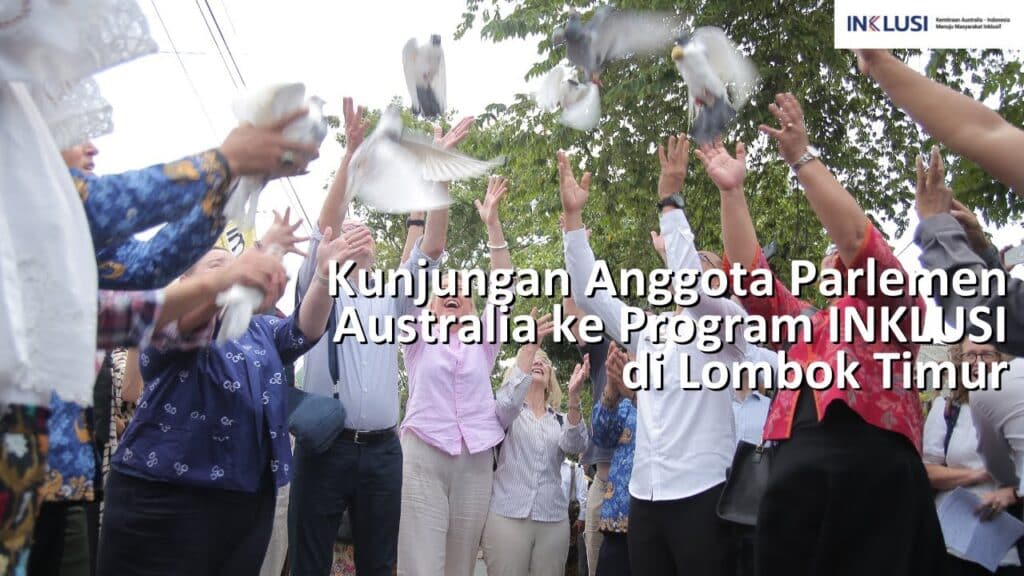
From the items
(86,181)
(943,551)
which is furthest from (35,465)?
(943,551)

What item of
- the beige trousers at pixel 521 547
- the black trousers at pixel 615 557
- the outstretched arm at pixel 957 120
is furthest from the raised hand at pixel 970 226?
the beige trousers at pixel 521 547

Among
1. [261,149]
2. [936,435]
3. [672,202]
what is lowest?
[936,435]

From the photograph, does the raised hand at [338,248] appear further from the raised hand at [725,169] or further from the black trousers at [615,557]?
the black trousers at [615,557]

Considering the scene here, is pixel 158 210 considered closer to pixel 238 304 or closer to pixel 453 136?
pixel 238 304

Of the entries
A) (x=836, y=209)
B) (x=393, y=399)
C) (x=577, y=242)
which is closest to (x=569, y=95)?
(x=577, y=242)

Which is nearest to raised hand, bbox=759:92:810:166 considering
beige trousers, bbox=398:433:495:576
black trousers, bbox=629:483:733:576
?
black trousers, bbox=629:483:733:576

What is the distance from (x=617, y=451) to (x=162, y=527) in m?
2.78

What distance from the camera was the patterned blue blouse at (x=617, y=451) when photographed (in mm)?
4824

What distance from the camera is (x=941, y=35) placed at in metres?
6.05

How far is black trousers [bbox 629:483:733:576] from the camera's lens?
3.55m

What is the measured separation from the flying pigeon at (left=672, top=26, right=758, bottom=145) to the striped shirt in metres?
1.95

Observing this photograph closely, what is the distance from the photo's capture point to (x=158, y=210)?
1665 millimetres

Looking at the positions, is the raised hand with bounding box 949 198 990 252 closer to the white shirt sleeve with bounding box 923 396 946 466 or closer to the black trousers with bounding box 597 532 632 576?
the white shirt sleeve with bounding box 923 396 946 466

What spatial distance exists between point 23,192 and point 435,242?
10.7 ft
